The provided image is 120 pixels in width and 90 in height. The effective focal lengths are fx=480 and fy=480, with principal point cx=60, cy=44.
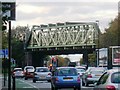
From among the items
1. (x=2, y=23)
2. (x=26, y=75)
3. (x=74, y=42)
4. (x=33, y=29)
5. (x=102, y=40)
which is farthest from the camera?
(x=33, y=29)

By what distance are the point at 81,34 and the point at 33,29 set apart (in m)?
16.3

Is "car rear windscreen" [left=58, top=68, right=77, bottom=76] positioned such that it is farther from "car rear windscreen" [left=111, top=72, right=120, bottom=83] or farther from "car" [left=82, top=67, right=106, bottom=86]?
"car rear windscreen" [left=111, top=72, right=120, bottom=83]

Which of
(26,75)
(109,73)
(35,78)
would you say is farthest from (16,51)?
(109,73)

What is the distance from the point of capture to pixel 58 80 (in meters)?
30.0

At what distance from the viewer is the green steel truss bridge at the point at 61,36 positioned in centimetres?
13462

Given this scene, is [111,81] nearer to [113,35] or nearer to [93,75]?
[93,75]

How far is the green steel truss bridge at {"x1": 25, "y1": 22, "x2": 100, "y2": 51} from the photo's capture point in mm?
134625

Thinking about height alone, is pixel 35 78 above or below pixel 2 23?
below

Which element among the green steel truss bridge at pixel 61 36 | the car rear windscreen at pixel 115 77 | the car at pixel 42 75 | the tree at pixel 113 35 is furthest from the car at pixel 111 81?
the green steel truss bridge at pixel 61 36

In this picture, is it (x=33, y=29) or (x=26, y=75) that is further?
(x=33, y=29)

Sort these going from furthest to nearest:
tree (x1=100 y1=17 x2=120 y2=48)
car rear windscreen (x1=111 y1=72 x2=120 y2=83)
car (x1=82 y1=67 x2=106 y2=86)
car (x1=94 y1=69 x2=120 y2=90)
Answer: tree (x1=100 y1=17 x2=120 y2=48) < car (x1=82 y1=67 x2=106 y2=86) < car rear windscreen (x1=111 y1=72 x2=120 y2=83) < car (x1=94 y1=69 x2=120 y2=90)

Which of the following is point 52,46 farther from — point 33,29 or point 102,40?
point 102,40

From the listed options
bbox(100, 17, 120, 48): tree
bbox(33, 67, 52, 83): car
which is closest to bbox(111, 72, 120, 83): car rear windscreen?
bbox(33, 67, 52, 83): car

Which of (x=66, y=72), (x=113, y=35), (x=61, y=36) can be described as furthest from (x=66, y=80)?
(x=61, y=36)
